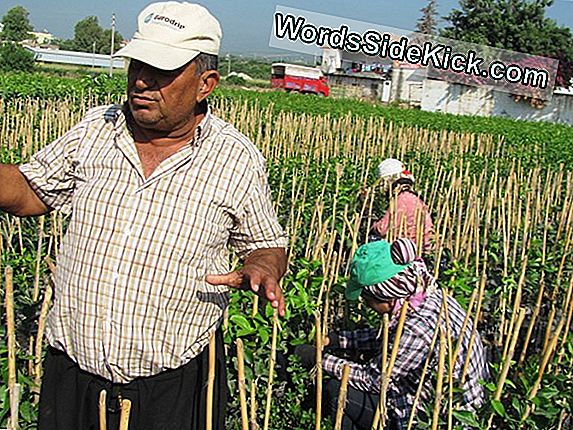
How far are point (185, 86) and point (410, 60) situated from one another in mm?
38413

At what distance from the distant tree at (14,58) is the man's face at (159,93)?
34952 millimetres

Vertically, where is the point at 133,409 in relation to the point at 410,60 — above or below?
below

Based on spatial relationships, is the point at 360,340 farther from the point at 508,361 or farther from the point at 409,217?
the point at 409,217

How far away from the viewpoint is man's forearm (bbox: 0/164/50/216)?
1.83 m

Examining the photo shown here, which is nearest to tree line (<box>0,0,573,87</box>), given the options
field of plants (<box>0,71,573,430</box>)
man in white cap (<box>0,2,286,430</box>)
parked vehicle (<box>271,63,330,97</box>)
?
parked vehicle (<box>271,63,330,97</box>)

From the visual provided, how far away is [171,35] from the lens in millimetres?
1729

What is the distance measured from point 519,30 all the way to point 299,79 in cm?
1159

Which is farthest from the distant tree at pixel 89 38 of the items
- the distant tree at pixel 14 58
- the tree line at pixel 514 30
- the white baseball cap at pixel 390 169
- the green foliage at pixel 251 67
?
the white baseball cap at pixel 390 169

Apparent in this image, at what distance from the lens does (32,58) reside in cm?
3662

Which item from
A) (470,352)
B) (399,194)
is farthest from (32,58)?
(470,352)

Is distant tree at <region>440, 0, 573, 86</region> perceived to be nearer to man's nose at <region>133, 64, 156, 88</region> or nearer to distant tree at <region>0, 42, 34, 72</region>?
distant tree at <region>0, 42, 34, 72</region>

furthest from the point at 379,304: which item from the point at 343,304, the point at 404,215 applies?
the point at 404,215

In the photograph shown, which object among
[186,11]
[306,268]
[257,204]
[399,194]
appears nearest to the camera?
[186,11]

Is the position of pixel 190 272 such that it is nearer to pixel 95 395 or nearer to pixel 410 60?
pixel 95 395
